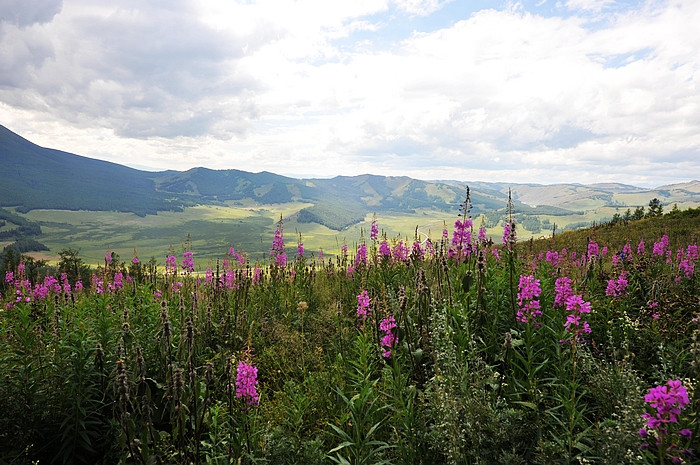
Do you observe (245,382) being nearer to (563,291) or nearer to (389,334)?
(389,334)

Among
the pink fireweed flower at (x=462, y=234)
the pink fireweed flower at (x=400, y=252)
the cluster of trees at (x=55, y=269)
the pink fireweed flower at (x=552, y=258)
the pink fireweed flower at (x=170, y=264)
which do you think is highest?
the pink fireweed flower at (x=462, y=234)

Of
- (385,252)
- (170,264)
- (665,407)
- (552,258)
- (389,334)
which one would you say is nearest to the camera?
(665,407)

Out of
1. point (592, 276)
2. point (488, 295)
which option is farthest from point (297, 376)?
point (592, 276)

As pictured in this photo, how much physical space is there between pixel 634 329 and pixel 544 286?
1322 millimetres

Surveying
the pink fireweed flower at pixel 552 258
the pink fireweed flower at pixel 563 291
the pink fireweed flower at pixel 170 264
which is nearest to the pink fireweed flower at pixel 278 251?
the pink fireweed flower at pixel 170 264

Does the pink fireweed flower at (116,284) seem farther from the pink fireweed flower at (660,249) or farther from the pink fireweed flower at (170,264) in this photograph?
the pink fireweed flower at (660,249)

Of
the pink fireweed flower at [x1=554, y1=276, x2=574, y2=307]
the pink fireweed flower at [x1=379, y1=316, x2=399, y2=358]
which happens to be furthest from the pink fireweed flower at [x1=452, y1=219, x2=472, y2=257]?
the pink fireweed flower at [x1=379, y1=316, x2=399, y2=358]

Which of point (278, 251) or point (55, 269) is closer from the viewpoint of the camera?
point (278, 251)

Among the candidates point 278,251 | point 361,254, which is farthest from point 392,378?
point 278,251

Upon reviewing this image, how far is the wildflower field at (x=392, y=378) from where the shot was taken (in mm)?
3311

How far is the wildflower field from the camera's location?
331cm

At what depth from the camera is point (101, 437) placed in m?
4.86

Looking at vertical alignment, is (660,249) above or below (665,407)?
above

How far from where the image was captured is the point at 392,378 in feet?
14.5
